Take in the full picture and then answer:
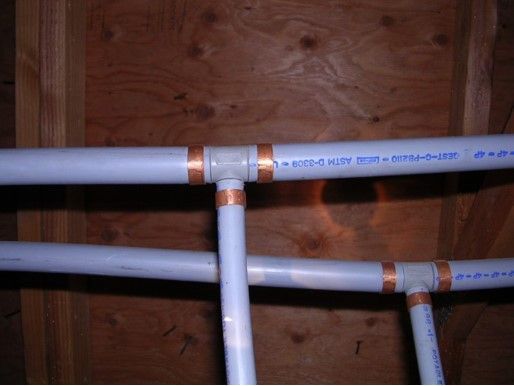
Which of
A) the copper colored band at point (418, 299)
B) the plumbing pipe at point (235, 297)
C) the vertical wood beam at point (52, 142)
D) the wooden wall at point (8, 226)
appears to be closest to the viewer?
the plumbing pipe at point (235, 297)

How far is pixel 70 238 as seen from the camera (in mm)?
892

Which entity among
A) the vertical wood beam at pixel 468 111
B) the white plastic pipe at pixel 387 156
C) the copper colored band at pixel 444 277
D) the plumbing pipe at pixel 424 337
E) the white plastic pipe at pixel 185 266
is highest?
the vertical wood beam at pixel 468 111

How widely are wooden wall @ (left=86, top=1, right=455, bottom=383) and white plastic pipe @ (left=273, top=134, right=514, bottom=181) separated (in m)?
0.44

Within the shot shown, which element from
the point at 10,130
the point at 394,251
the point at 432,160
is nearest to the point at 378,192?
the point at 394,251

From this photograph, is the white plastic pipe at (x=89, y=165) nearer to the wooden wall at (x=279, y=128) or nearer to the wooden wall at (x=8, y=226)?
the wooden wall at (x=279, y=128)

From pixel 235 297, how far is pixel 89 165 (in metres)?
0.25

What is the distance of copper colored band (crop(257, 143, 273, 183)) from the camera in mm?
463

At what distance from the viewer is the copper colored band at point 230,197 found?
464 mm

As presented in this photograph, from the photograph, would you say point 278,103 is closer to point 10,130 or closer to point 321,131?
point 321,131

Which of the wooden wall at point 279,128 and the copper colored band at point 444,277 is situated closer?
the copper colored band at point 444,277

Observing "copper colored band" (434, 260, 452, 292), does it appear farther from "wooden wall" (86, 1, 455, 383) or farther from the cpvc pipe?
"wooden wall" (86, 1, 455, 383)

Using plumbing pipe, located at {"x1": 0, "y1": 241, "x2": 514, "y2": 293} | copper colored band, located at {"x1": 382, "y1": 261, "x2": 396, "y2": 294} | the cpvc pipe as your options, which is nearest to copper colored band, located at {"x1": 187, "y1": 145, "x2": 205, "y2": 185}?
the cpvc pipe

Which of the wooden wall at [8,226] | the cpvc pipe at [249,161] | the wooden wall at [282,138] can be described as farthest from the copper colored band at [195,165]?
the wooden wall at [8,226]

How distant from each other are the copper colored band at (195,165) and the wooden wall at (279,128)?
1.47ft
